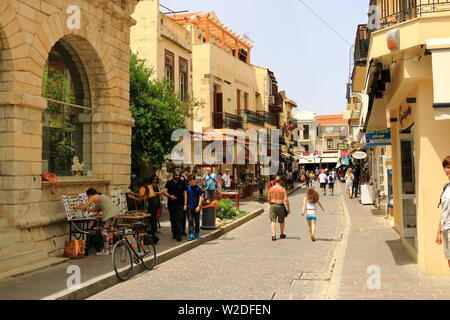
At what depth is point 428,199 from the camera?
771 cm

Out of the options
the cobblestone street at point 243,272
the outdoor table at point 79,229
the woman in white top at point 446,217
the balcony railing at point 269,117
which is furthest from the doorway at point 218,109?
the woman in white top at point 446,217

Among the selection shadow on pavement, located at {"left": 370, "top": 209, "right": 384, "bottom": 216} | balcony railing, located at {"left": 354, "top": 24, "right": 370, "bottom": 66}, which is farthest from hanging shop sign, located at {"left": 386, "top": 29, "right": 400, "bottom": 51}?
shadow on pavement, located at {"left": 370, "top": 209, "right": 384, "bottom": 216}

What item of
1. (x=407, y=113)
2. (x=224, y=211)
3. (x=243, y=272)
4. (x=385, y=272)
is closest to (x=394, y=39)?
(x=407, y=113)

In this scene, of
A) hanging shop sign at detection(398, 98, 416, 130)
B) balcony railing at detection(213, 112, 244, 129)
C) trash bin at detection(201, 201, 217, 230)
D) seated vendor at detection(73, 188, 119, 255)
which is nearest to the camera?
hanging shop sign at detection(398, 98, 416, 130)

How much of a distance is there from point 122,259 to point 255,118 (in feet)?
87.9

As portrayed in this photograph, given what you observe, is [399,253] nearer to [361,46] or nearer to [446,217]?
[446,217]

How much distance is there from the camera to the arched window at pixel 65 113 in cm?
1059

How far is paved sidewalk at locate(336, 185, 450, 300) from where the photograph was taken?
21.9 feet

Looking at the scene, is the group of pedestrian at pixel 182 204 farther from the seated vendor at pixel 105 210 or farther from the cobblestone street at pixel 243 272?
the seated vendor at pixel 105 210

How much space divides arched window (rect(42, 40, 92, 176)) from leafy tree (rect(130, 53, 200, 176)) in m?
6.00

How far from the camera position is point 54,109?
10875mm

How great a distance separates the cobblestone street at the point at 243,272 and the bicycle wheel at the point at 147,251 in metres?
0.16

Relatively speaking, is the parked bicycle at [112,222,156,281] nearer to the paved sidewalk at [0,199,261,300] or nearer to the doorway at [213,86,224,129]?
the paved sidewalk at [0,199,261,300]
